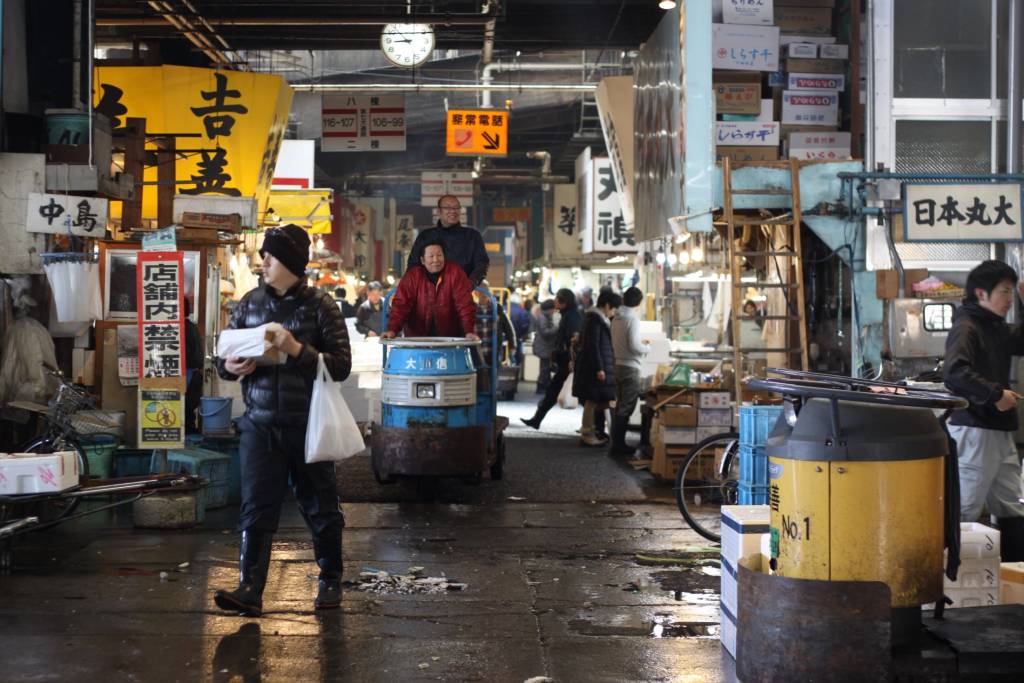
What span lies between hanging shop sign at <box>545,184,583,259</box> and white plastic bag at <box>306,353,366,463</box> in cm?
2744

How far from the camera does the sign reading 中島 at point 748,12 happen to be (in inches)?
578

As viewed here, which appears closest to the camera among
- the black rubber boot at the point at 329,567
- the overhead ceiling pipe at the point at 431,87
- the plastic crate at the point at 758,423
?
the black rubber boot at the point at 329,567

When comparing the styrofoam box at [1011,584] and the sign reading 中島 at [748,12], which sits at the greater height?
the sign reading 中島 at [748,12]

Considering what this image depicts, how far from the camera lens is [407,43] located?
16.1m

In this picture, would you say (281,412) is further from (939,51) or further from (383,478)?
(939,51)

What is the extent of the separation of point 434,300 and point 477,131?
12.3m

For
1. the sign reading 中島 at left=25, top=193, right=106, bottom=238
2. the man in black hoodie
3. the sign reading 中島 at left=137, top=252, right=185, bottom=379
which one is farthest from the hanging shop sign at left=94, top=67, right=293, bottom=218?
the man in black hoodie

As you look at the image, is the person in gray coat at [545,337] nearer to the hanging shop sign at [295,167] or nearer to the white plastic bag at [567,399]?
the white plastic bag at [567,399]

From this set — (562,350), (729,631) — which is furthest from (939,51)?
(729,631)

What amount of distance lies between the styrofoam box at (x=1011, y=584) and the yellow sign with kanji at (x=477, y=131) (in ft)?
58.4

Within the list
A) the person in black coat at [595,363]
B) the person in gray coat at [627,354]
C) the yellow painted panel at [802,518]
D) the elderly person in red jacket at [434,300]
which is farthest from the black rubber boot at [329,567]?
the person in gray coat at [627,354]

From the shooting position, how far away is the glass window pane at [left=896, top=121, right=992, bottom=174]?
1366cm

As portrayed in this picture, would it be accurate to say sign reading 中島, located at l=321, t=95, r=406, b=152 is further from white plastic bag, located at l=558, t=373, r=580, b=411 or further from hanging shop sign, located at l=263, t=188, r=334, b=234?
white plastic bag, located at l=558, t=373, r=580, b=411

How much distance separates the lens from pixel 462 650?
6199 millimetres
